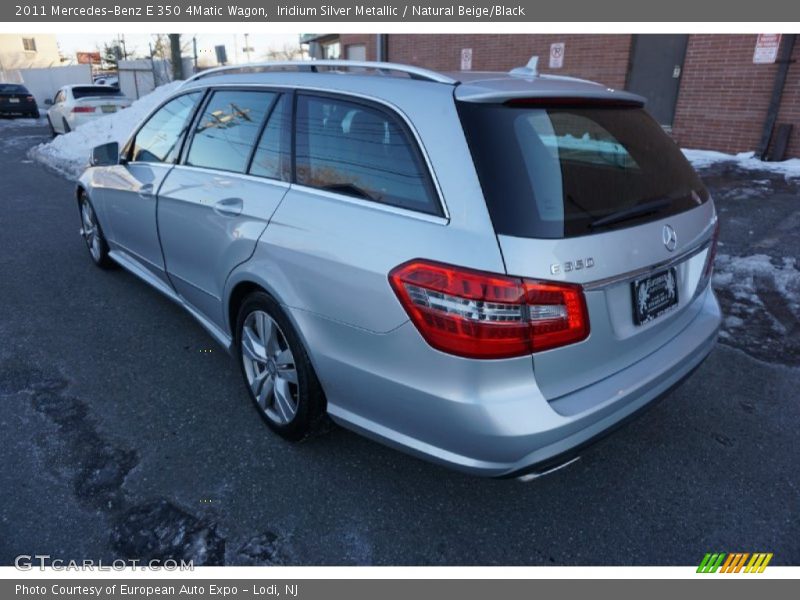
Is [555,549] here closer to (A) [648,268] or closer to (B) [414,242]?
(A) [648,268]

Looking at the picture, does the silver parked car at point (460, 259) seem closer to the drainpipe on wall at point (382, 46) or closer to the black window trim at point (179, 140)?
the black window trim at point (179, 140)

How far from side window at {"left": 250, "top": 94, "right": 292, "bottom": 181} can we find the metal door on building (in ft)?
30.8

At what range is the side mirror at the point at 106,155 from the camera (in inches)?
171

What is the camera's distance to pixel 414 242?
1993 millimetres

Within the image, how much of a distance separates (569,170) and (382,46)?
14638 millimetres

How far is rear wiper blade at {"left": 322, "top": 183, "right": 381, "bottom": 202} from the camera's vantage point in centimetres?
226

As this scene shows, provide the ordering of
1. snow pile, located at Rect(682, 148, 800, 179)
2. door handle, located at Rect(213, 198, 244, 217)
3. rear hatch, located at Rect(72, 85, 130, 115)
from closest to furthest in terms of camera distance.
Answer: door handle, located at Rect(213, 198, 244, 217), snow pile, located at Rect(682, 148, 800, 179), rear hatch, located at Rect(72, 85, 130, 115)

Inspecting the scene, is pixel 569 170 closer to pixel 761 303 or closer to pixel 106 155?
pixel 761 303

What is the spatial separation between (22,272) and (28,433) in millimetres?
2881

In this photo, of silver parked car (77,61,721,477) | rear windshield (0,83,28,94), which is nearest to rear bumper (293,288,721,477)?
silver parked car (77,61,721,477)

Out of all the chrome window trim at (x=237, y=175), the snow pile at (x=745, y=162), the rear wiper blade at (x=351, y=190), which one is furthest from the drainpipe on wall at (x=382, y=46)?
the rear wiper blade at (x=351, y=190)

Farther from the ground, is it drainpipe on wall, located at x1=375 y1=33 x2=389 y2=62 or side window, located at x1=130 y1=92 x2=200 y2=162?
drainpipe on wall, located at x1=375 y1=33 x2=389 y2=62

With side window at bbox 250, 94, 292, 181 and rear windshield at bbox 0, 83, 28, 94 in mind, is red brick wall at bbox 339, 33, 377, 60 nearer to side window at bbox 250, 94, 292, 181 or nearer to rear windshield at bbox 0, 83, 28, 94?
side window at bbox 250, 94, 292, 181

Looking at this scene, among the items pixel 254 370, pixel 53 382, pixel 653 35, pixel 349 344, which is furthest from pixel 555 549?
pixel 653 35
